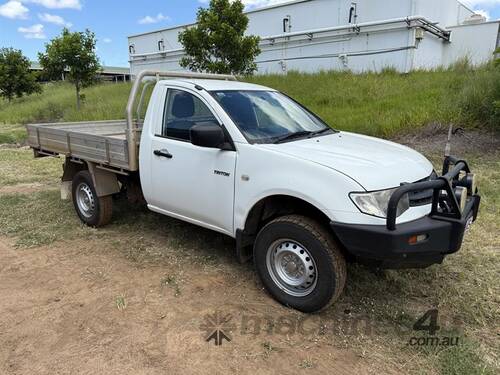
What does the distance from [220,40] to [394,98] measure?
16.5 feet

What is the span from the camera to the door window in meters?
4.00

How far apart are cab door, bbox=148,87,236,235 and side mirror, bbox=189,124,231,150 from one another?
0.11 m

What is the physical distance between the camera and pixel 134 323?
325 cm

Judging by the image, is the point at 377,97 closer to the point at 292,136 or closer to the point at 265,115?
the point at 265,115

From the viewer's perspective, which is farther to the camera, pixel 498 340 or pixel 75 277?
pixel 75 277

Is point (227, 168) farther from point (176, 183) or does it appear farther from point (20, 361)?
point (20, 361)

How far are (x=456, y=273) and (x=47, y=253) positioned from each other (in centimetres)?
428

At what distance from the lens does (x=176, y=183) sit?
410cm

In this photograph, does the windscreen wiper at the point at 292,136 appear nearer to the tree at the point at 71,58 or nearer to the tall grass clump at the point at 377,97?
the tall grass clump at the point at 377,97

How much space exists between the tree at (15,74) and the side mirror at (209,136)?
2447 cm

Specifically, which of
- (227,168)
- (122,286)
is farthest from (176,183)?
(122,286)

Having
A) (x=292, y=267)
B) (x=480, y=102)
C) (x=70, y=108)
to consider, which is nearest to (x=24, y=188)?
(x=292, y=267)

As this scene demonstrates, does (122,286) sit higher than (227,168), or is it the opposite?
(227,168)

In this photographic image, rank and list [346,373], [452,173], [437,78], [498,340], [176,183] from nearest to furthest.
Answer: [346,373], [498,340], [452,173], [176,183], [437,78]
